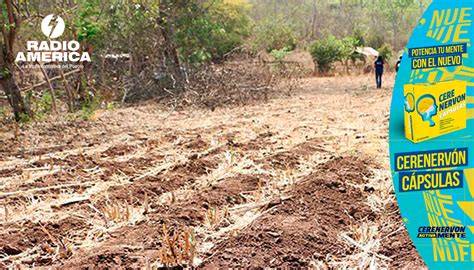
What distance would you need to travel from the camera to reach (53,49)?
13055 mm

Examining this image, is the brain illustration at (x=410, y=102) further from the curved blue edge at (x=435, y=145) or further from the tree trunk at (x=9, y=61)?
the tree trunk at (x=9, y=61)

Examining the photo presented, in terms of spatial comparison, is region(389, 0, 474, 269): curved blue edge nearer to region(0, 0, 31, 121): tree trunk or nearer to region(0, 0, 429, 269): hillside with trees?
region(0, 0, 429, 269): hillside with trees

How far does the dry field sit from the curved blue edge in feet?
4.71

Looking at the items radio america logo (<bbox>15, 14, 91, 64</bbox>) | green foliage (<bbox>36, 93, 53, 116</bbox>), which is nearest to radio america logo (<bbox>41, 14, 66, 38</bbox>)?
radio america logo (<bbox>15, 14, 91, 64</bbox>)

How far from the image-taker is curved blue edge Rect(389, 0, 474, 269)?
215cm

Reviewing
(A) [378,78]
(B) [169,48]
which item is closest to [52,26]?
(B) [169,48]

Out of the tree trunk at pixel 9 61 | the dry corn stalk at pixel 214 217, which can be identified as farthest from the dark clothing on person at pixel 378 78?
the dry corn stalk at pixel 214 217

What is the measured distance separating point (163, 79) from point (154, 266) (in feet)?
40.5

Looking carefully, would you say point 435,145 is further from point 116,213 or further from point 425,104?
point 116,213

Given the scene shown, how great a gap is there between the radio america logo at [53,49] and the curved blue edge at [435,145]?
10.6 metres

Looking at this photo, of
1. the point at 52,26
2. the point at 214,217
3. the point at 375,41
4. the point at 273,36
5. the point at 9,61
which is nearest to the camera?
the point at 214,217

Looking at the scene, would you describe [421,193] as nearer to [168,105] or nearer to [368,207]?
[368,207]

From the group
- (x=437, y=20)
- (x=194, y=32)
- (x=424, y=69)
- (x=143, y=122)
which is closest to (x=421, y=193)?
(x=424, y=69)

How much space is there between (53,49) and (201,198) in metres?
8.81
